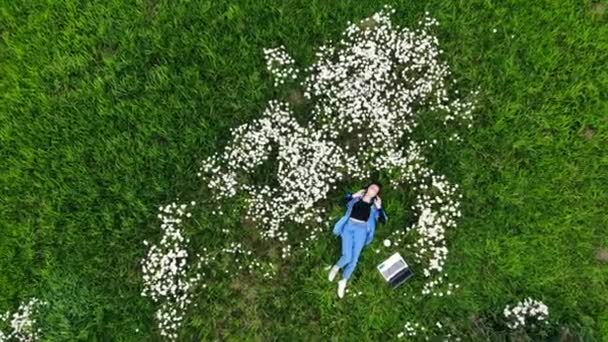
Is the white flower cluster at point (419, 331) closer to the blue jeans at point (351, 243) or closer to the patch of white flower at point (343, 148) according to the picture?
the patch of white flower at point (343, 148)

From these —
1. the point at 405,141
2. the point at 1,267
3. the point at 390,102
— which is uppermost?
the point at 1,267

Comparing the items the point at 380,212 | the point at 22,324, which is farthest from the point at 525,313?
the point at 22,324

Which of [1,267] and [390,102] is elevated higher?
[1,267]

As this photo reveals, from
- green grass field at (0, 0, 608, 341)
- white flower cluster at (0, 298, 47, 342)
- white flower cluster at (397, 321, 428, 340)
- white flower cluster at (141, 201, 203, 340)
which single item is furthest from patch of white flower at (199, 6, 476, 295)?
white flower cluster at (0, 298, 47, 342)

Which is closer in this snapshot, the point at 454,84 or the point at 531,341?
the point at 531,341

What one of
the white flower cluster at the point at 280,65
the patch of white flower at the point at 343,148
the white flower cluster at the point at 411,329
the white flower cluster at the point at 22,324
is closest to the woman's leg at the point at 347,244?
the patch of white flower at the point at 343,148

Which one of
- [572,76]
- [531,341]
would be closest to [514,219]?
[531,341]

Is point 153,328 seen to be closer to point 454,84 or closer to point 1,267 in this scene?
point 1,267
